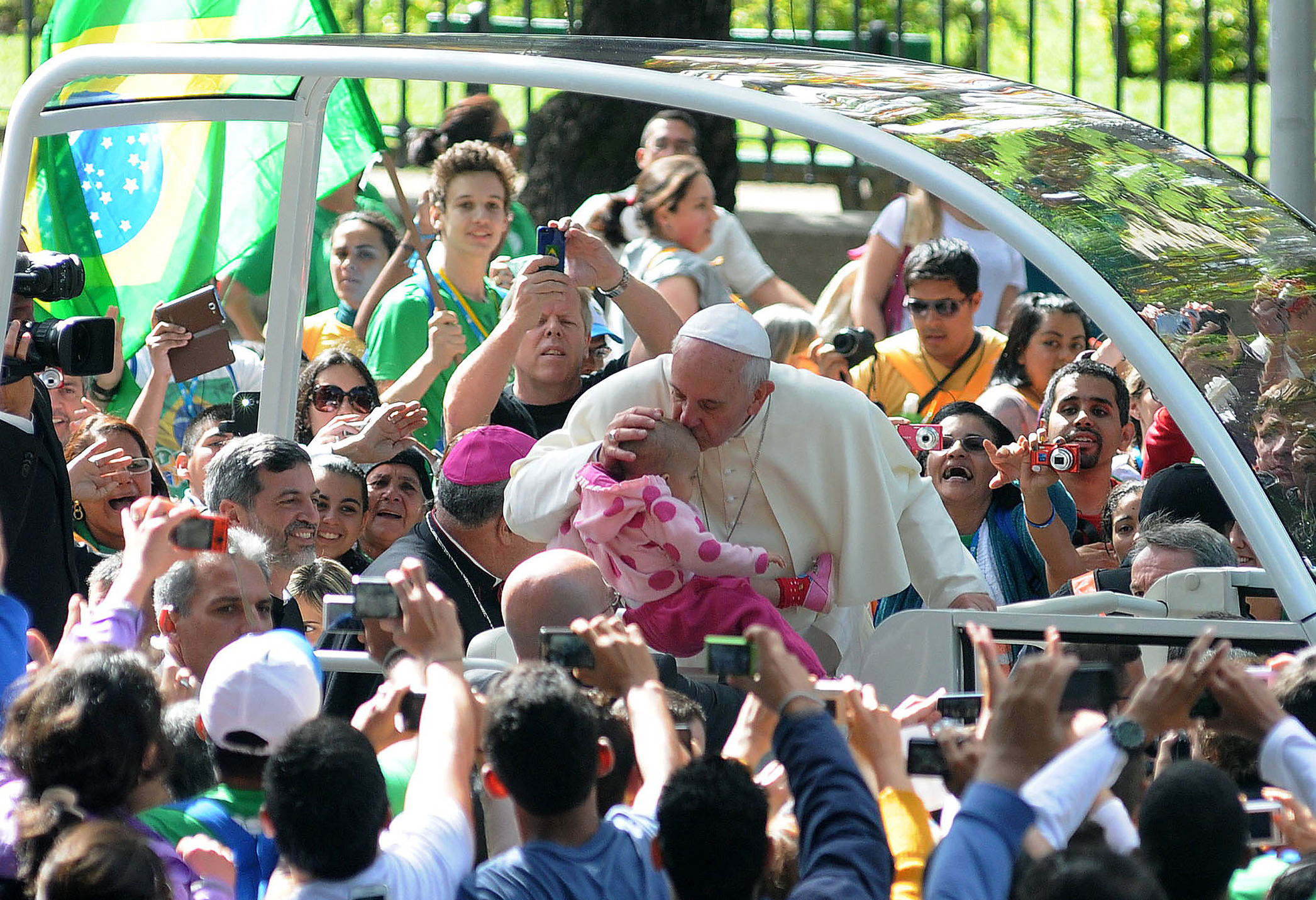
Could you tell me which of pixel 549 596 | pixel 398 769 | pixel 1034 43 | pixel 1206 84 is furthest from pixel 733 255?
pixel 398 769

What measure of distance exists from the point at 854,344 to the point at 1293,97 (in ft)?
5.67

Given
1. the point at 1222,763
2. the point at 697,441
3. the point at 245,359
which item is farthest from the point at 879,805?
the point at 245,359

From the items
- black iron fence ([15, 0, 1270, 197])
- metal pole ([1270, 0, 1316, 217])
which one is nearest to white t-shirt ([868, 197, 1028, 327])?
metal pole ([1270, 0, 1316, 217])

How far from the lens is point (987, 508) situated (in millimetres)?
5402

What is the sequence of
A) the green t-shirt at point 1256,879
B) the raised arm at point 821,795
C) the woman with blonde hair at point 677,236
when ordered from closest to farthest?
the raised arm at point 821,795 → the green t-shirt at point 1256,879 → the woman with blonde hair at point 677,236

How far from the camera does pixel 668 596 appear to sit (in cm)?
401

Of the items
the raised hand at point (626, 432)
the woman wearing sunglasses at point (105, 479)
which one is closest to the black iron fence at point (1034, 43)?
the woman wearing sunglasses at point (105, 479)

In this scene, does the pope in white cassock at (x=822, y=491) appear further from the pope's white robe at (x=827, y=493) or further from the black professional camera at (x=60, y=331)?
the black professional camera at (x=60, y=331)

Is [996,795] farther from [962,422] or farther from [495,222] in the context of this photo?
[495,222]

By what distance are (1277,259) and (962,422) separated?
62.3 inches

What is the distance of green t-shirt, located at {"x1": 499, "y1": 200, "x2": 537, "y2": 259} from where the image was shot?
8.16 m

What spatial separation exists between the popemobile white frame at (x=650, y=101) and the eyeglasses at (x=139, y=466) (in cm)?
106

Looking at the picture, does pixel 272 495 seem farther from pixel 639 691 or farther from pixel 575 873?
pixel 575 873

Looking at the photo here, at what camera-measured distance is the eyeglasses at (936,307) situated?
6605 mm
